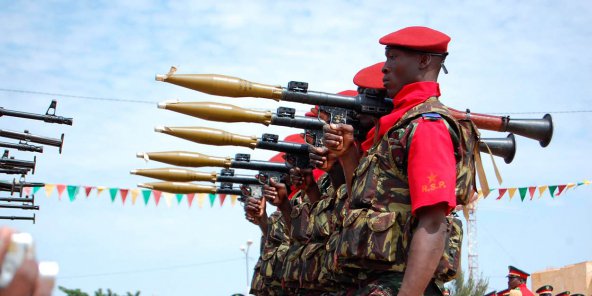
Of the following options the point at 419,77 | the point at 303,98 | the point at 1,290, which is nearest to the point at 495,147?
the point at 303,98

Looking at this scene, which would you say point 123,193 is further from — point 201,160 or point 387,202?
point 387,202


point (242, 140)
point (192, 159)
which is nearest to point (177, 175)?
point (192, 159)

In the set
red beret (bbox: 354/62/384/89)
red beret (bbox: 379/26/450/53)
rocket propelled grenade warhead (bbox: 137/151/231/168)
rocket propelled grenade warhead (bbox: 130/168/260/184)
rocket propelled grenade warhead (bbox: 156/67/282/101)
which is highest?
red beret (bbox: 379/26/450/53)

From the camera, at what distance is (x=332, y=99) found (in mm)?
5895

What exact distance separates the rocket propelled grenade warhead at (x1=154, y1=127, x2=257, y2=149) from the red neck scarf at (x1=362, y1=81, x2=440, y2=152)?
4.05 m

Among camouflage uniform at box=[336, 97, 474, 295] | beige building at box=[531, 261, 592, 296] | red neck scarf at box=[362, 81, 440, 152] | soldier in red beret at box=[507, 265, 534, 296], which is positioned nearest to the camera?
camouflage uniform at box=[336, 97, 474, 295]

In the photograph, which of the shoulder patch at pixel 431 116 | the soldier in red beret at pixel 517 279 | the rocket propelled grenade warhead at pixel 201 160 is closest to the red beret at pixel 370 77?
the shoulder patch at pixel 431 116

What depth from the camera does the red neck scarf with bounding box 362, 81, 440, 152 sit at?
13.6 ft

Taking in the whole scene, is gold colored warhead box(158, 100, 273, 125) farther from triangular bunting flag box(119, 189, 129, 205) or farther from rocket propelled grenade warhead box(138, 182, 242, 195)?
triangular bunting flag box(119, 189, 129, 205)

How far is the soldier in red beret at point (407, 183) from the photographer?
3.59 meters

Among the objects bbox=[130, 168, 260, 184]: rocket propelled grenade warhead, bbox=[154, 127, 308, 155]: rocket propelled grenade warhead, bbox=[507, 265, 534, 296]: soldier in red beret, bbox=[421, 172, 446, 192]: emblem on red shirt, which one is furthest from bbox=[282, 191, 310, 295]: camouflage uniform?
bbox=[507, 265, 534, 296]: soldier in red beret

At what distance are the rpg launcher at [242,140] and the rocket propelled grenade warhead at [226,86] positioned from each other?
170cm

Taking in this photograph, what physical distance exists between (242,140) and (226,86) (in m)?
2.15

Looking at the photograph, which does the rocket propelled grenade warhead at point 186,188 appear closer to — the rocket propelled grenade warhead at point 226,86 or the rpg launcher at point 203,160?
the rpg launcher at point 203,160
